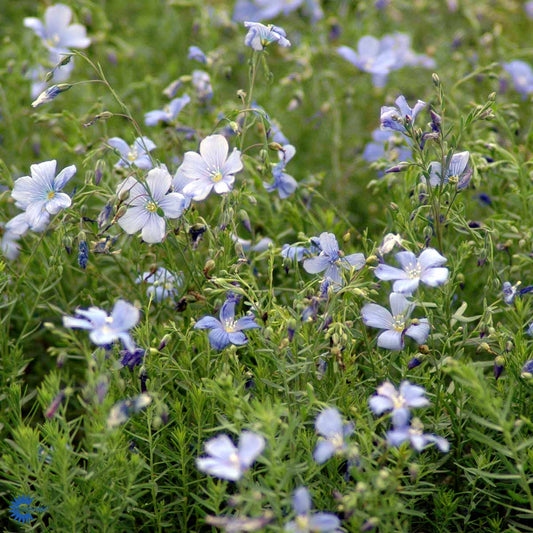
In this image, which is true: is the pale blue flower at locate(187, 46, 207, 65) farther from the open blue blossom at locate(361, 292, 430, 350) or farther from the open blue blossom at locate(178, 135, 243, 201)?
the open blue blossom at locate(361, 292, 430, 350)

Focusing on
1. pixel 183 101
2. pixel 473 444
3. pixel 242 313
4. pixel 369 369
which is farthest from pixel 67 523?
pixel 183 101

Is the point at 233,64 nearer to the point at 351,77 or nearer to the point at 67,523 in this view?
the point at 351,77

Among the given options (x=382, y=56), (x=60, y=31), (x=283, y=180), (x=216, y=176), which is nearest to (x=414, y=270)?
(x=216, y=176)

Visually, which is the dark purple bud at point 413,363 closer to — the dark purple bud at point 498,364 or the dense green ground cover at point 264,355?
the dense green ground cover at point 264,355

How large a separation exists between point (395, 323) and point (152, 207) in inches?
32.6

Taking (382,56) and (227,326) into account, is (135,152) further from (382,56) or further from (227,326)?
(382,56)

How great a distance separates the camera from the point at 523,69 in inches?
152

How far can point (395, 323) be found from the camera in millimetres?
2184

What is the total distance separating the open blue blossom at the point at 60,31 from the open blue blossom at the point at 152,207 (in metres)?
1.70

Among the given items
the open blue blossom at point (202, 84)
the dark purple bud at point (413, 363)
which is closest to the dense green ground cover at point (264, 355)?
the dark purple bud at point (413, 363)

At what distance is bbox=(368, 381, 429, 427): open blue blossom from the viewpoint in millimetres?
1640

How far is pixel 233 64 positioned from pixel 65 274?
7.11 feet

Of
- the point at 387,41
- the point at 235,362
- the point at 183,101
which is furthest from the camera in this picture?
the point at 387,41

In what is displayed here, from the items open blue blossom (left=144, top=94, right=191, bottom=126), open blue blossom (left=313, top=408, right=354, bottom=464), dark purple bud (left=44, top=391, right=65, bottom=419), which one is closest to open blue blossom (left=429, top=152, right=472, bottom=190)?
open blue blossom (left=313, top=408, right=354, bottom=464)
